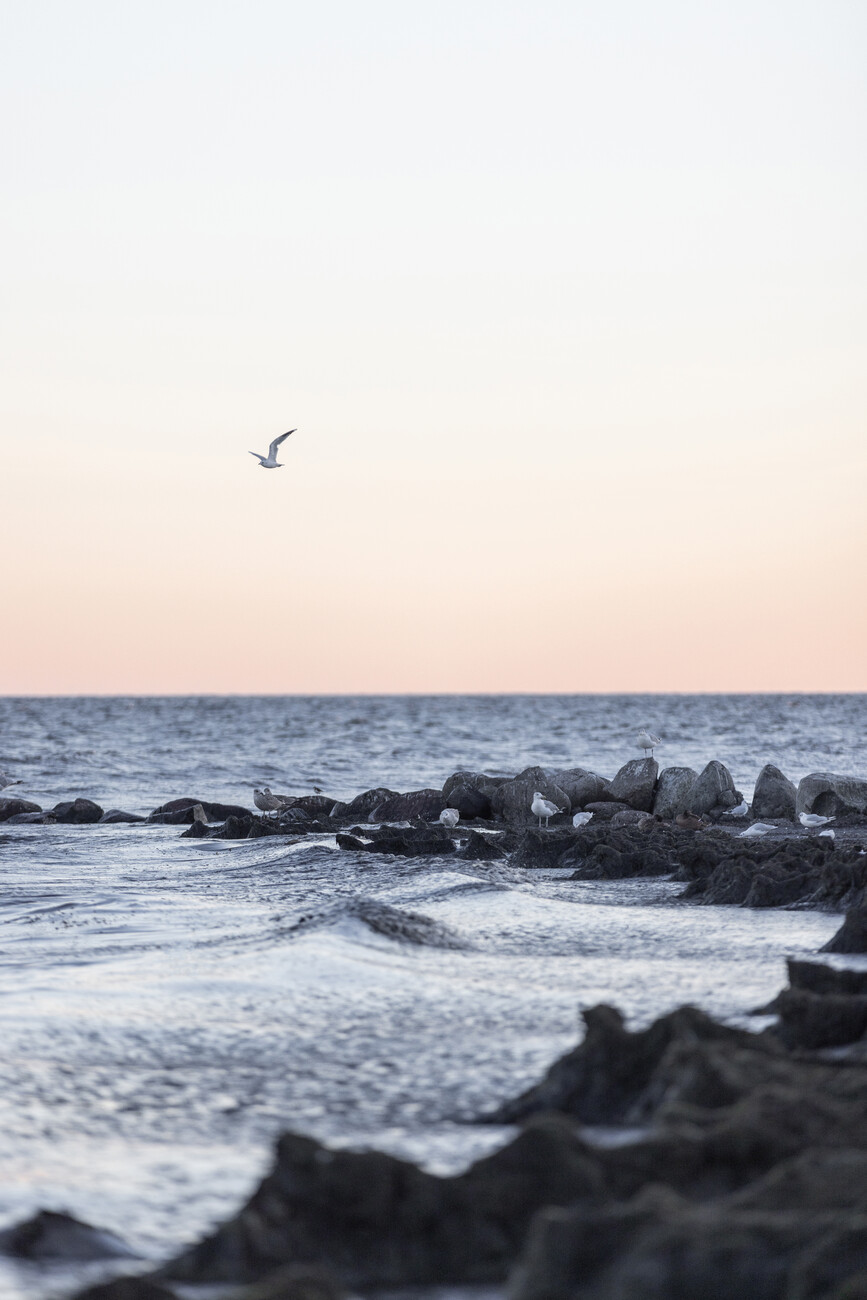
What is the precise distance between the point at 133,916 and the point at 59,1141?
4251 millimetres

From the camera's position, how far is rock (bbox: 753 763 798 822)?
46.4 feet

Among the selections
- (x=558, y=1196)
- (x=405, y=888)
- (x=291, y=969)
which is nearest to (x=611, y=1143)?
(x=558, y=1196)

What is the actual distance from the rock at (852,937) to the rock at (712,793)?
9259 millimetres

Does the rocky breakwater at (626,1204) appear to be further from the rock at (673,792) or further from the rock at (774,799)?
the rock at (673,792)

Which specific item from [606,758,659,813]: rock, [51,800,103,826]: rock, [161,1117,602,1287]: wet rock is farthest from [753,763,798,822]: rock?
[161,1117,602,1287]: wet rock

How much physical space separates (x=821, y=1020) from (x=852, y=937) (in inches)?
72.5

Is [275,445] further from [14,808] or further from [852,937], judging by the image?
[852,937]

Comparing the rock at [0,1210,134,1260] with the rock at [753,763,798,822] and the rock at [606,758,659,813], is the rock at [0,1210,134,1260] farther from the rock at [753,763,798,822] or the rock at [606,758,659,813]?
the rock at [606,758,659,813]

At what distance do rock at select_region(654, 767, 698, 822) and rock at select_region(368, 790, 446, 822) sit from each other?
2.59 meters

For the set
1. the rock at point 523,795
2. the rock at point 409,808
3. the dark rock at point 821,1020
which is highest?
the dark rock at point 821,1020

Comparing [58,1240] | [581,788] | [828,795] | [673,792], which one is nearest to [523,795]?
[581,788]

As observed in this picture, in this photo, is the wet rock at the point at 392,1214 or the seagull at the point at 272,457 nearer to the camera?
the wet rock at the point at 392,1214

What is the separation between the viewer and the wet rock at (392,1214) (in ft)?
7.83

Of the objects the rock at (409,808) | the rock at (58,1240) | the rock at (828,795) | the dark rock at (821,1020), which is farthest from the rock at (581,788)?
the rock at (58,1240)
